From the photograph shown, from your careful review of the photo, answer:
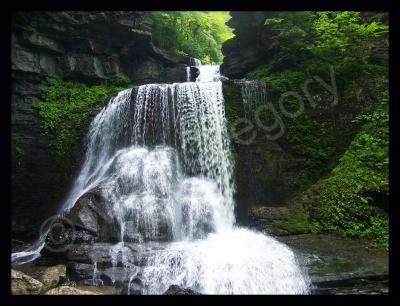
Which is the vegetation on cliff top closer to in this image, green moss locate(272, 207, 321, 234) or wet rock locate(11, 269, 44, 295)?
green moss locate(272, 207, 321, 234)

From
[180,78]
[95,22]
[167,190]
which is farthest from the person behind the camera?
[180,78]

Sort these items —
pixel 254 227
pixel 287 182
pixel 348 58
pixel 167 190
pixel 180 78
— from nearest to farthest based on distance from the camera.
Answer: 1. pixel 254 227
2. pixel 167 190
3. pixel 287 182
4. pixel 348 58
5. pixel 180 78

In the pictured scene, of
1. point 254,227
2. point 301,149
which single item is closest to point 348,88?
point 301,149

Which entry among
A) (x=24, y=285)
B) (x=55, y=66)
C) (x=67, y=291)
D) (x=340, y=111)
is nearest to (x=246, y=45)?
(x=340, y=111)

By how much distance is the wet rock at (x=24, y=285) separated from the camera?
5938 millimetres

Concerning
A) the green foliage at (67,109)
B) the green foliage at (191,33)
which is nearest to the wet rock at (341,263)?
the green foliage at (67,109)

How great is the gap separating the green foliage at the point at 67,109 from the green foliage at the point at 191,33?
4010mm

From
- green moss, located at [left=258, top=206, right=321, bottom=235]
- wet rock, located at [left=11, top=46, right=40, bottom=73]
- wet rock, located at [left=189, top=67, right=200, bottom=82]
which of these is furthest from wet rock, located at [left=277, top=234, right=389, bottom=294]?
wet rock, located at [left=11, top=46, right=40, bottom=73]

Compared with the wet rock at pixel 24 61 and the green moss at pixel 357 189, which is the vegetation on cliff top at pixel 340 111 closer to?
the green moss at pixel 357 189

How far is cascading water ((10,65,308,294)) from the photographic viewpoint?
6.46 metres

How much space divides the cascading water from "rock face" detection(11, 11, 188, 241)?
1.47m

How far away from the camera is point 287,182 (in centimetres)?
995
